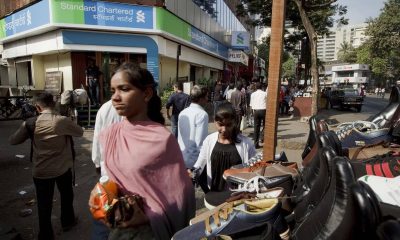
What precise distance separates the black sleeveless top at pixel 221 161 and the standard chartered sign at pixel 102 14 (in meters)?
11.1

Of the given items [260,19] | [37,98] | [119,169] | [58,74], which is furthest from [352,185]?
[260,19]

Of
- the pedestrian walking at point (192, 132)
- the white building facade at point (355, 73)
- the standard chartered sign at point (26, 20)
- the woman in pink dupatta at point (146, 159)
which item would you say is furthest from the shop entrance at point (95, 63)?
the white building facade at point (355, 73)

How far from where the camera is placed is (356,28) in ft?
435

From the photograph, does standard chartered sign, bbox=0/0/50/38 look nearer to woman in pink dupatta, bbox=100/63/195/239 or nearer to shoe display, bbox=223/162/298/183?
shoe display, bbox=223/162/298/183

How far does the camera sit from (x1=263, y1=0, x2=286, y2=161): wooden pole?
365 cm

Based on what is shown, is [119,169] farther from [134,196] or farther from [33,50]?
[33,50]

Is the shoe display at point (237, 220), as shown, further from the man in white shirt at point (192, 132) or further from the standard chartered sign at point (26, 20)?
the standard chartered sign at point (26, 20)

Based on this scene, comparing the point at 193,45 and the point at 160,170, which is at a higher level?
the point at 193,45

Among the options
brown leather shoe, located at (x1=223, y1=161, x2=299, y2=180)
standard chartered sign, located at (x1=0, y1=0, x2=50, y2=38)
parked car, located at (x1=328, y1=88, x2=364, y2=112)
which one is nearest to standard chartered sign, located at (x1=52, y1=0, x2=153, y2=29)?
standard chartered sign, located at (x1=0, y1=0, x2=50, y2=38)

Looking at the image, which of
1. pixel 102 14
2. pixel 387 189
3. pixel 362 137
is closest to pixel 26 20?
pixel 102 14

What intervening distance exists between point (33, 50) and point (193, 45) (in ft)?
26.0

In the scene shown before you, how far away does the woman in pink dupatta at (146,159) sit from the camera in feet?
5.19

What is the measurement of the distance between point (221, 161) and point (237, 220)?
1264 mm

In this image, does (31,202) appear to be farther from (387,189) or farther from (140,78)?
(387,189)
